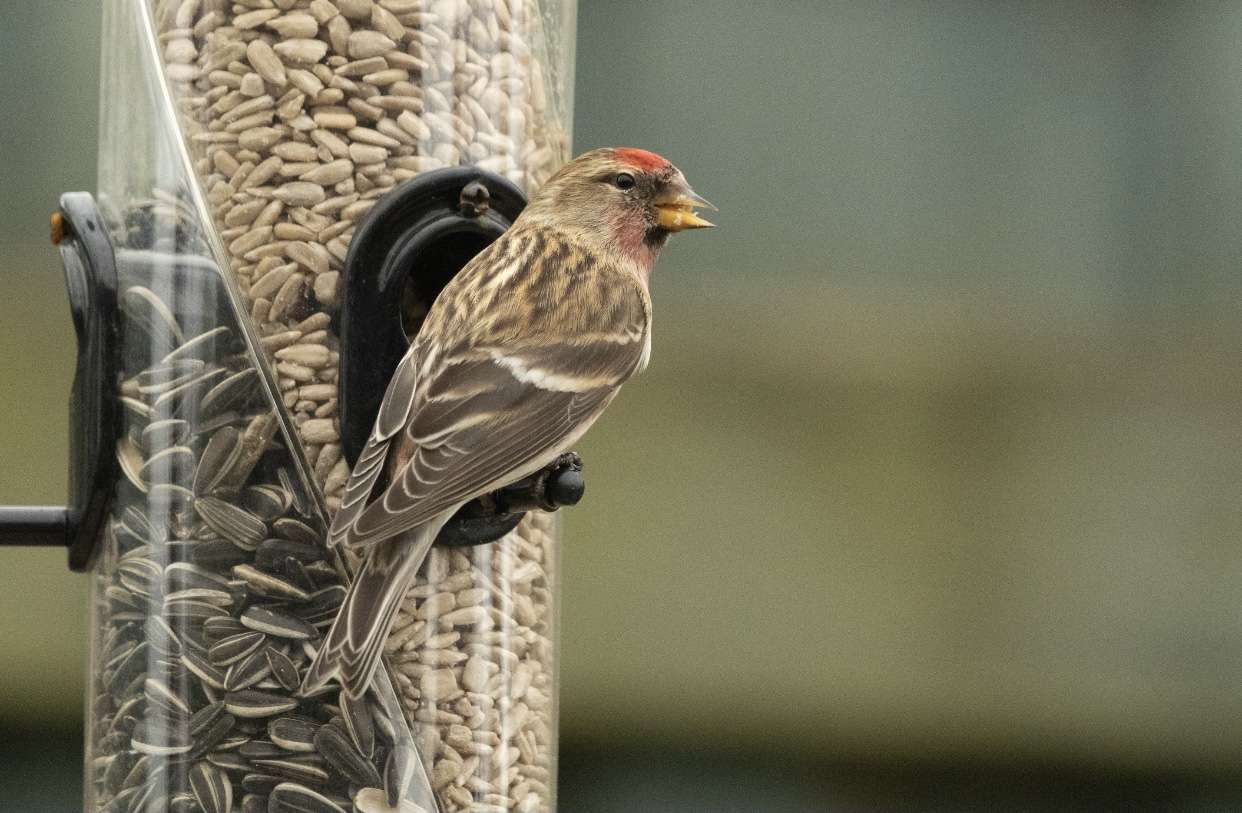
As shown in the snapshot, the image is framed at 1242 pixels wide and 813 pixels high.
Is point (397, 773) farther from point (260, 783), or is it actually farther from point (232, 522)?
point (232, 522)

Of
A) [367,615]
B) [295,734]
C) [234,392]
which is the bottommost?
[295,734]

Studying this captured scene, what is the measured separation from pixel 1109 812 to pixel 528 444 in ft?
15.9

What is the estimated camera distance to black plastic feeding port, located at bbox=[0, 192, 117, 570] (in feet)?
Answer: 9.74

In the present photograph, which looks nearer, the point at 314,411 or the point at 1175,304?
the point at 314,411

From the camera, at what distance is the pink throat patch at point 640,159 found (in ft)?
10.8

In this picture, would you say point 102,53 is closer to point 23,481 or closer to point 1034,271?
point 23,481

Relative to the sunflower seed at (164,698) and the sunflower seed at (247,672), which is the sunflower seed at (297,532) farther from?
the sunflower seed at (164,698)

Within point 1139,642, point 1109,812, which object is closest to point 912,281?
point 1139,642

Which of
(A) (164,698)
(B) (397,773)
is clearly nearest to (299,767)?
(B) (397,773)

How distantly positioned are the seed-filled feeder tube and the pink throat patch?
1.13ft

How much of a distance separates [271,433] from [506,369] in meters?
0.39

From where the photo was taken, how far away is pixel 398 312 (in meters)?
2.92

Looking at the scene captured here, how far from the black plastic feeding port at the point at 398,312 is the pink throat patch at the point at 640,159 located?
371mm

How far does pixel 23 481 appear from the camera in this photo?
19.3 ft
